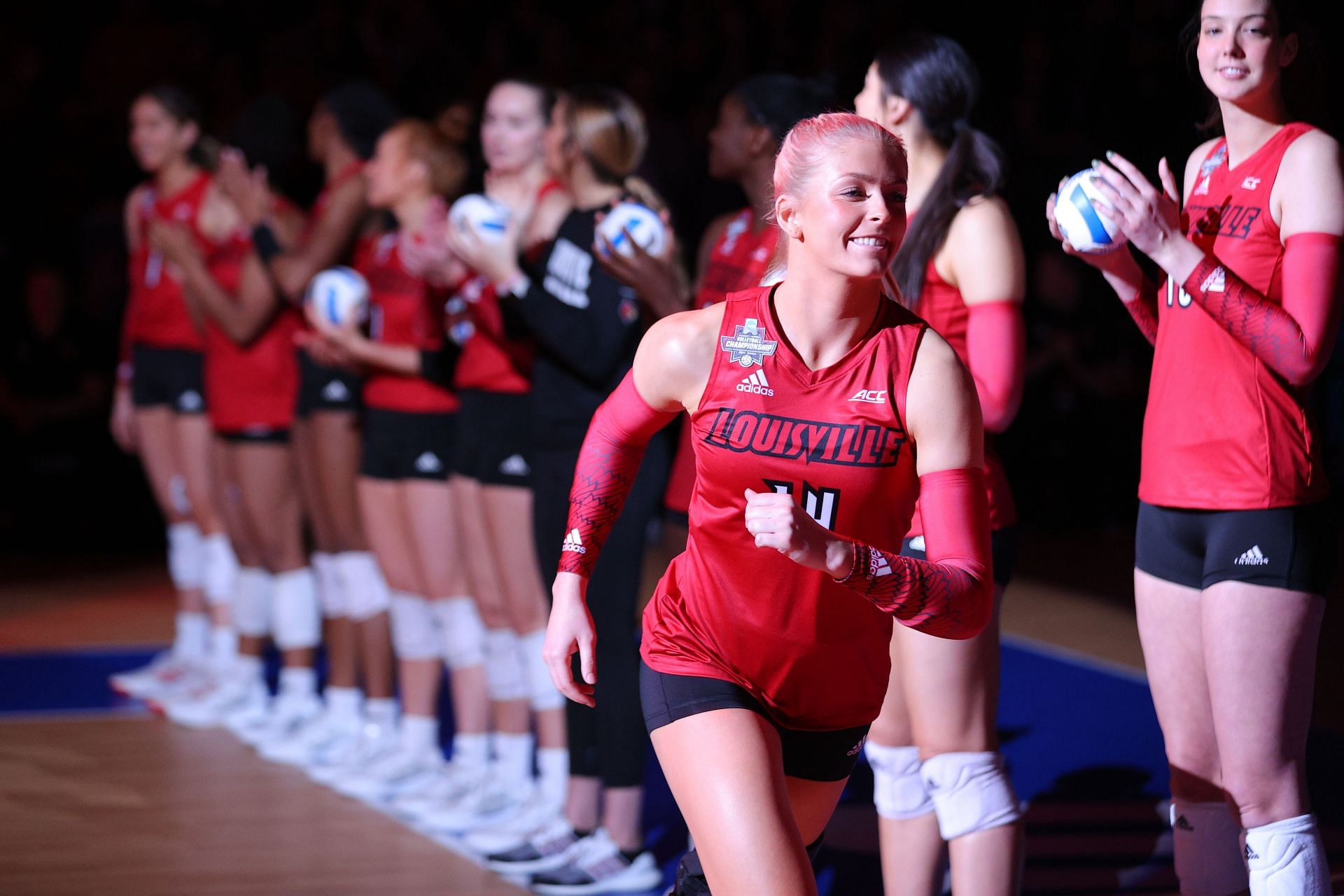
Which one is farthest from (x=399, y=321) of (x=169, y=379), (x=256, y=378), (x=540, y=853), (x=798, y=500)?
(x=798, y=500)

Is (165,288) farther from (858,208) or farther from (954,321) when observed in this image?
(858,208)

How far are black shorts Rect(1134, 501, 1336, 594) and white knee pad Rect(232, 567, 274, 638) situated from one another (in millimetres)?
3840

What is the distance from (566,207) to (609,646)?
1221 mm

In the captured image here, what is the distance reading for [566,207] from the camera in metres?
4.40

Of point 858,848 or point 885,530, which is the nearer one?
point 885,530

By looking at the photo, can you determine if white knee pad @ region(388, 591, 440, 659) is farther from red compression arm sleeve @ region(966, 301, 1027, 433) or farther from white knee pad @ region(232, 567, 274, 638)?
red compression arm sleeve @ region(966, 301, 1027, 433)

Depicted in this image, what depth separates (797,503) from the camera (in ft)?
7.72

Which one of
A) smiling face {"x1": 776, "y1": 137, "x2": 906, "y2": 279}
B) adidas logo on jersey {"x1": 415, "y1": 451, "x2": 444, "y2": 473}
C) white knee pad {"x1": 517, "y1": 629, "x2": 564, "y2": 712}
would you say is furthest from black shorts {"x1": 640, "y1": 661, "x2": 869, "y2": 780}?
adidas logo on jersey {"x1": 415, "y1": 451, "x2": 444, "y2": 473}

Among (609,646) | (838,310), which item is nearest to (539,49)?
(609,646)

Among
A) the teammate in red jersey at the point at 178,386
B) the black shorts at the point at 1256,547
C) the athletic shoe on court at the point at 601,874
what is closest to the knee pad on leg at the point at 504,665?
the athletic shoe on court at the point at 601,874

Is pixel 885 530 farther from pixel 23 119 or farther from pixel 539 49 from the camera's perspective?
pixel 23 119

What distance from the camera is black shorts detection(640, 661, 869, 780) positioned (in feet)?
8.30

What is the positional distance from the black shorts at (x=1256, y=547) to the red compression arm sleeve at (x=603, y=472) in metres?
0.99

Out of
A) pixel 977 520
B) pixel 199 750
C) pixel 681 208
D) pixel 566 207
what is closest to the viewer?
pixel 977 520
